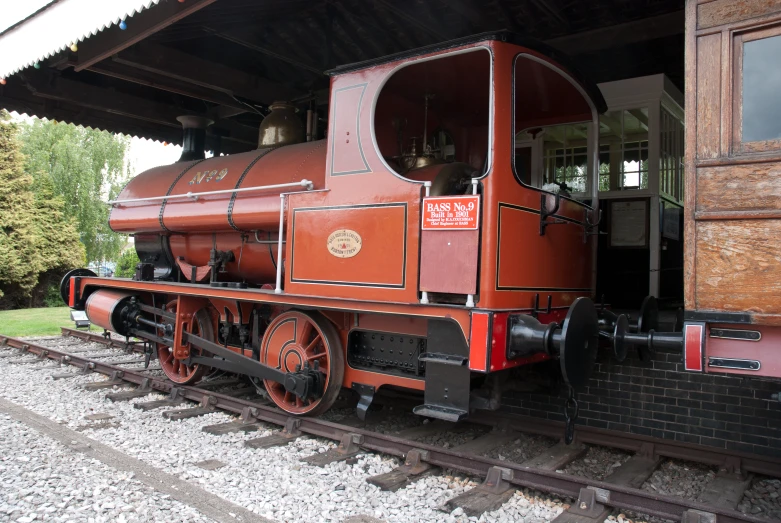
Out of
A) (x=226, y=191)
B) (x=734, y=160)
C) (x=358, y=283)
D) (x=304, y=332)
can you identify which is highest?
(x=226, y=191)

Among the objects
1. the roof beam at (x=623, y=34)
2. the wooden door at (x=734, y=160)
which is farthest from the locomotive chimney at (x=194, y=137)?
the wooden door at (x=734, y=160)

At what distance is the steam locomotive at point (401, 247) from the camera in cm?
387

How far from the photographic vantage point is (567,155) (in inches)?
269

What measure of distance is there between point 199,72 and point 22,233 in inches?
511

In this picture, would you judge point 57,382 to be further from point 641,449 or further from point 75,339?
point 641,449

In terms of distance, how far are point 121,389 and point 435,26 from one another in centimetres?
529

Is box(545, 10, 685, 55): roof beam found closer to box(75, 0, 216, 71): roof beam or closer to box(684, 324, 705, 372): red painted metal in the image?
box(75, 0, 216, 71): roof beam

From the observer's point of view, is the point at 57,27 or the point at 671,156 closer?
the point at 57,27

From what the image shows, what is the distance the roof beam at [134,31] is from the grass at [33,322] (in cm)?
626

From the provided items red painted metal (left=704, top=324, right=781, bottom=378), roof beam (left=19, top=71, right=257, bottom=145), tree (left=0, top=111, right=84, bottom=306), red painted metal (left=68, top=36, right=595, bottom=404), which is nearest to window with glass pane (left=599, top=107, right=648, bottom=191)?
red painted metal (left=68, top=36, right=595, bottom=404)

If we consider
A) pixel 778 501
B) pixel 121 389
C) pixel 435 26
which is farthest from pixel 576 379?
pixel 121 389

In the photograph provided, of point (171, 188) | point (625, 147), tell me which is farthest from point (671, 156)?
point (171, 188)

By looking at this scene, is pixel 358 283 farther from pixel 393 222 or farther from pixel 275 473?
pixel 275 473

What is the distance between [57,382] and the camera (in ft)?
22.6
